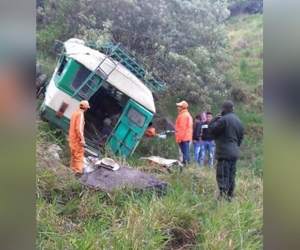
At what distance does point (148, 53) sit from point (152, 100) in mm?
298

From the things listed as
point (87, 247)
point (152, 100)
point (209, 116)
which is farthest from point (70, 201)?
point (209, 116)

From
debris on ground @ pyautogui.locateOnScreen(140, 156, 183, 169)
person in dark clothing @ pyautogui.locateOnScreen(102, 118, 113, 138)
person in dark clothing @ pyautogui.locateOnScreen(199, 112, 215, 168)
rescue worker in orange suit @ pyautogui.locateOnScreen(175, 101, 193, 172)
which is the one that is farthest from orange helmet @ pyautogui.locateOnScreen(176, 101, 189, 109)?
person in dark clothing @ pyautogui.locateOnScreen(102, 118, 113, 138)

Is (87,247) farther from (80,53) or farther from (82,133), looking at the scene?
(80,53)

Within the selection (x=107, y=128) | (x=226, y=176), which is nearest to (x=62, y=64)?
(x=107, y=128)

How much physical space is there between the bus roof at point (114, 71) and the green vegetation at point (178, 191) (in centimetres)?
8

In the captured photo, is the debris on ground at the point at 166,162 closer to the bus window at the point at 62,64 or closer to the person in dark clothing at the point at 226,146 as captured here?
the person in dark clothing at the point at 226,146

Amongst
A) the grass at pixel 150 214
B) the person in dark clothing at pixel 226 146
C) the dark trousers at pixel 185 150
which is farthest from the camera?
the dark trousers at pixel 185 150

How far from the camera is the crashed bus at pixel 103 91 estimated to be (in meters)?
2.41

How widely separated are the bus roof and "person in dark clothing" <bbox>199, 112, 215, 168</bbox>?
1.06 ft

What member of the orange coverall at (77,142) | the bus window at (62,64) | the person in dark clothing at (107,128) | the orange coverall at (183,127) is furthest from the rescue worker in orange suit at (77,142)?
the orange coverall at (183,127)

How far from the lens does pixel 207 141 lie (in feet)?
7.76

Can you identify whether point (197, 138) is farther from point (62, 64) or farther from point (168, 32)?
point (62, 64)
